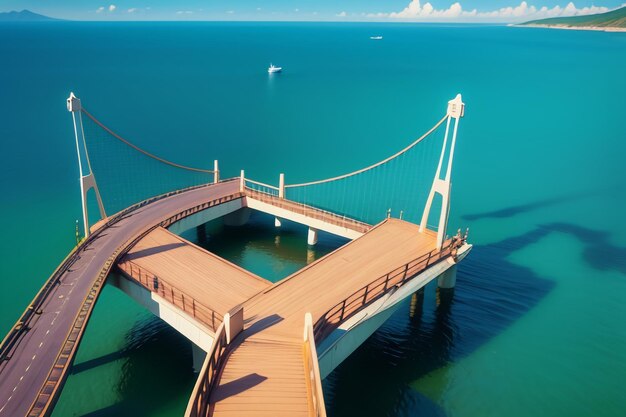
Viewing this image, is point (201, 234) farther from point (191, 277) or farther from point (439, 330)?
point (439, 330)

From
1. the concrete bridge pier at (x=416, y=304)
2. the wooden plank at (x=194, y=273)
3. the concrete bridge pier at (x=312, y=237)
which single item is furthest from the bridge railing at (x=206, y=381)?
the concrete bridge pier at (x=312, y=237)

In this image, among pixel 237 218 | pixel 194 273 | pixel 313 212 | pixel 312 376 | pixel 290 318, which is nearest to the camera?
pixel 312 376

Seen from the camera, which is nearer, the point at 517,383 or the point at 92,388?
the point at 92,388

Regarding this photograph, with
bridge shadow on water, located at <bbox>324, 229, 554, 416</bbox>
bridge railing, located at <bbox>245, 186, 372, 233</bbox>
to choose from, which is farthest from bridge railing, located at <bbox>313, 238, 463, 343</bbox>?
bridge railing, located at <bbox>245, 186, 372, 233</bbox>

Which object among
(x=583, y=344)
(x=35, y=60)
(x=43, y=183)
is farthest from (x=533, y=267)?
(x=35, y=60)

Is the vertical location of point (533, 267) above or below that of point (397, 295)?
below

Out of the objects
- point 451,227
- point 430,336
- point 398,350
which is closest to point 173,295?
point 398,350

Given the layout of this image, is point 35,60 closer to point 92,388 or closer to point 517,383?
point 92,388
